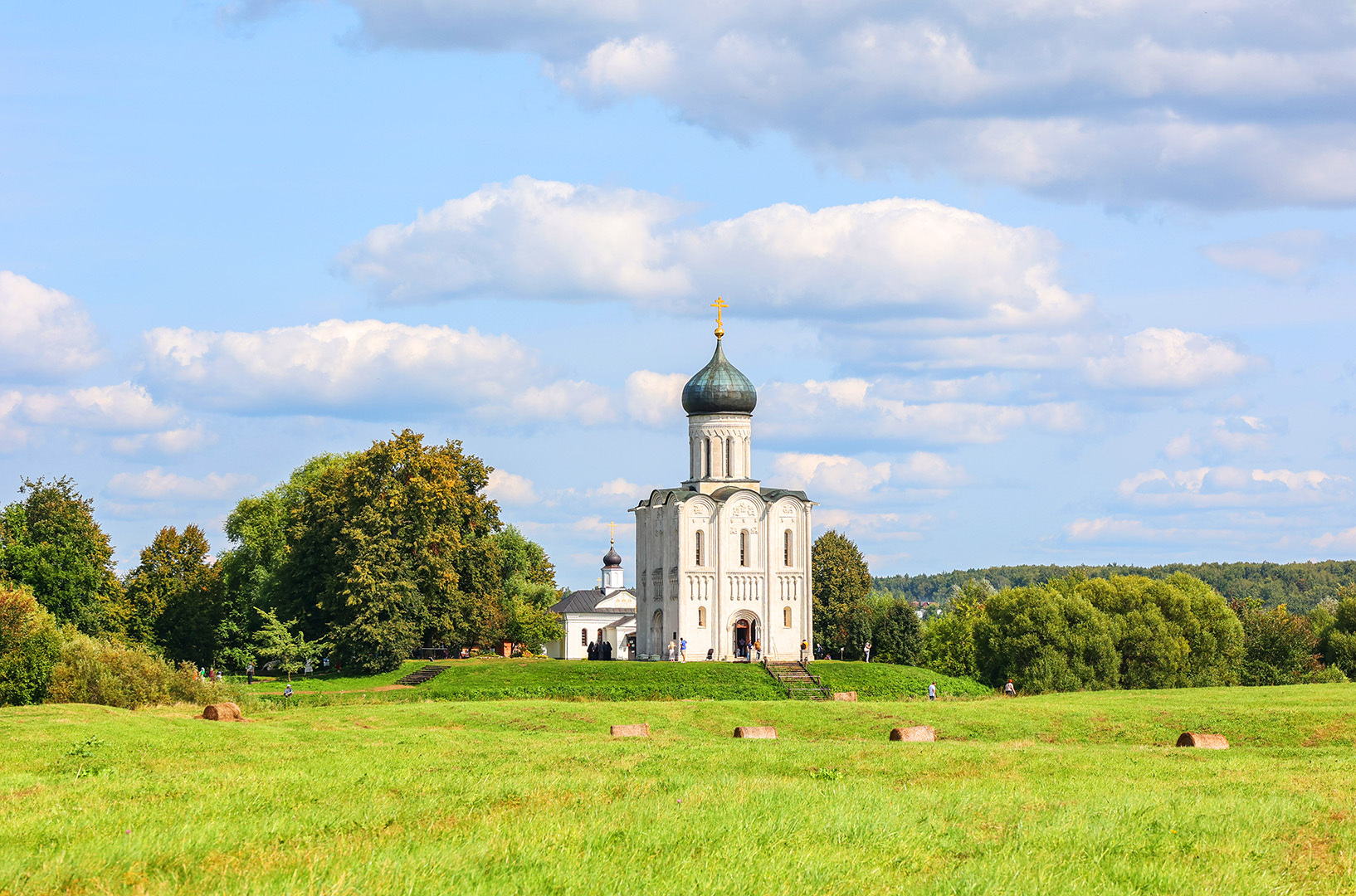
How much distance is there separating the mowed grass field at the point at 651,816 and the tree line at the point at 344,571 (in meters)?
31.4

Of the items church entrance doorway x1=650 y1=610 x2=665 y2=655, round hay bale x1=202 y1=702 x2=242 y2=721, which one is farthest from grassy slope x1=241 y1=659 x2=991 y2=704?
round hay bale x1=202 y1=702 x2=242 y2=721

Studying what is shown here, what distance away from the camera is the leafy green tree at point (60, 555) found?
174 ft

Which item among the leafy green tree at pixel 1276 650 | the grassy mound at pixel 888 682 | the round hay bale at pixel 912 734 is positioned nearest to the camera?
the round hay bale at pixel 912 734

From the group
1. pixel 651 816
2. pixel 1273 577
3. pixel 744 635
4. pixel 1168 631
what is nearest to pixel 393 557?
pixel 744 635

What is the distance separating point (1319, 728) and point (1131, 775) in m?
11.8

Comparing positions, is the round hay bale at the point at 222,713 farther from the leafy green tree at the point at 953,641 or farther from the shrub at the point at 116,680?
the leafy green tree at the point at 953,641

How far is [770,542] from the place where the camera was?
60250 mm

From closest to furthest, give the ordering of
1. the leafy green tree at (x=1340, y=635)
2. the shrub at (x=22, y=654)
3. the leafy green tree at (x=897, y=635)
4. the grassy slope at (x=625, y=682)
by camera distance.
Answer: the shrub at (x=22, y=654) → the grassy slope at (x=625, y=682) → the leafy green tree at (x=1340, y=635) → the leafy green tree at (x=897, y=635)

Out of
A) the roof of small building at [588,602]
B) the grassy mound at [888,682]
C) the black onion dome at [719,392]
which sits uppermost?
the black onion dome at [719,392]

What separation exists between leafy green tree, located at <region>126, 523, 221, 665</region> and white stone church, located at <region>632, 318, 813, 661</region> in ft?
75.4

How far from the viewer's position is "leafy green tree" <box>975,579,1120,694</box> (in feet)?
171

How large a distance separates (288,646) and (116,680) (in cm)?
2166

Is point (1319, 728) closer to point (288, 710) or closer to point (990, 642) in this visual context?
point (288, 710)

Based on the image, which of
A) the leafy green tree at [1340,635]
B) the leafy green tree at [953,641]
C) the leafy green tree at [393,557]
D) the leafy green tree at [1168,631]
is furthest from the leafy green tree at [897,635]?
the leafy green tree at [393,557]
